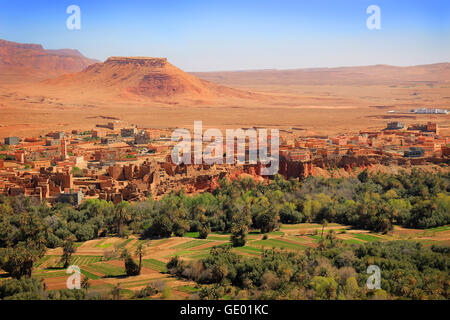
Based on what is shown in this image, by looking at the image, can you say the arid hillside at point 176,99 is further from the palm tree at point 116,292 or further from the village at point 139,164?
the palm tree at point 116,292

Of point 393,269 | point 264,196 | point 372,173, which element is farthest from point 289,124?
point 393,269

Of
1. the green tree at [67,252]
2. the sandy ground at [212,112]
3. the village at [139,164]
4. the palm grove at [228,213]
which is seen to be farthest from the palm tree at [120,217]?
the sandy ground at [212,112]

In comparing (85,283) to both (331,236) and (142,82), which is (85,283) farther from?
(142,82)

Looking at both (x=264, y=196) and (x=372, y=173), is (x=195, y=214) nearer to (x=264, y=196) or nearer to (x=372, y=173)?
(x=264, y=196)

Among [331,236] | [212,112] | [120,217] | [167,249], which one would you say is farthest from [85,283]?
[212,112]

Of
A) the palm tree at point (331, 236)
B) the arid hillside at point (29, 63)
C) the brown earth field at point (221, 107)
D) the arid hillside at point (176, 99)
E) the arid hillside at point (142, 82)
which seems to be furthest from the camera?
the arid hillside at point (29, 63)
